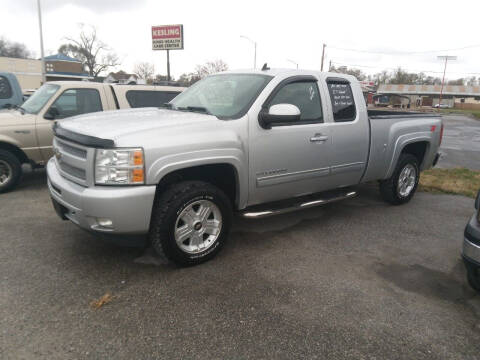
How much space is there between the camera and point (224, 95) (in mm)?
4129

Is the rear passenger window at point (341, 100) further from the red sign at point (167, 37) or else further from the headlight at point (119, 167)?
the red sign at point (167, 37)

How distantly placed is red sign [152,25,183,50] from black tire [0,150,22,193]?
2301 cm

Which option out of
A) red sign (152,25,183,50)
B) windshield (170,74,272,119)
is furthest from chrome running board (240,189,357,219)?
red sign (152,25,183,50)

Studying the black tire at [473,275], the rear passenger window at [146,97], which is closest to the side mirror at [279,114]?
the black tire at [473,275]

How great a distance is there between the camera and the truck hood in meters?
3.11

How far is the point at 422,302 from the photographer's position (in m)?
3.09

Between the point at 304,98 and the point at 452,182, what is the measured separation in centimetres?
457

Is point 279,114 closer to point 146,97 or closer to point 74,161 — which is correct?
point 74,161

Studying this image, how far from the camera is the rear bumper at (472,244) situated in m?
2.83

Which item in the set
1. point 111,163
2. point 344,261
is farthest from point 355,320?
point 111,163

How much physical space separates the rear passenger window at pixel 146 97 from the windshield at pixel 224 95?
2.44 metres

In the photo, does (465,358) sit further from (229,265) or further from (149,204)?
(149,204)

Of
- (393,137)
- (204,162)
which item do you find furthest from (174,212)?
(393,137)

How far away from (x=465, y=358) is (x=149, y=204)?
8.39 feet
